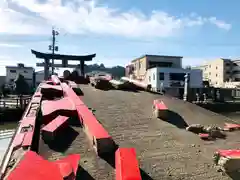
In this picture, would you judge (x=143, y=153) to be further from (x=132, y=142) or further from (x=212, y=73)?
(x=212, y=73)

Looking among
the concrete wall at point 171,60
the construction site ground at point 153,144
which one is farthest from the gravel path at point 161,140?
the concrete wall at point 171,60

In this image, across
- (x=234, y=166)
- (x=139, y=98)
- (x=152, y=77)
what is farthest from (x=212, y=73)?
(x=234, y=166)

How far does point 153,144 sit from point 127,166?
3.78 ft

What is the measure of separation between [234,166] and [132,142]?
136 cm

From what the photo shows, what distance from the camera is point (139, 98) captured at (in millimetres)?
6988

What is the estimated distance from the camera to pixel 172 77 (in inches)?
1383

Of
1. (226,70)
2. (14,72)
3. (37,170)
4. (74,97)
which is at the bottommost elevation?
(37,170)

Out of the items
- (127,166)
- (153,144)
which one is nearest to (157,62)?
(153,144)

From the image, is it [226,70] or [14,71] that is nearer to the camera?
[14,71]

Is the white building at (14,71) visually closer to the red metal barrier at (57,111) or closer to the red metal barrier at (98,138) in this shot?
the red metal barrier at (57,111)

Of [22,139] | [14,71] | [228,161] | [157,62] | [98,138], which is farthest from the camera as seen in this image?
[14,71]

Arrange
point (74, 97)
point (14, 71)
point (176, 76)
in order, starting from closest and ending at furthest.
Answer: point (74, 97) < point (176, 76) < point (14, 71)

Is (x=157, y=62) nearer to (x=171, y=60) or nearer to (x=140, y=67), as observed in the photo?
(x=171, y=60)

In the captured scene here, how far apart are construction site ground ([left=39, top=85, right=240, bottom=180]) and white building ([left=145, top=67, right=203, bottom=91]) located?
28372 mm
